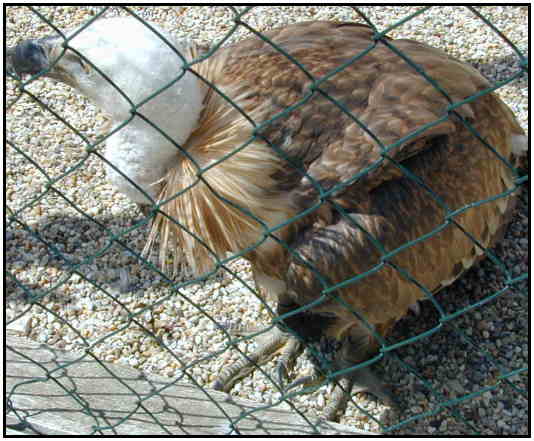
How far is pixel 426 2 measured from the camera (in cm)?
410

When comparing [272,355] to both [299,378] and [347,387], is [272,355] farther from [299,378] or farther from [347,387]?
[347,387]

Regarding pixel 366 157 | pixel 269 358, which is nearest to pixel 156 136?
pixel 366 157

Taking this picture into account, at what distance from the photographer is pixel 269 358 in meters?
3.23

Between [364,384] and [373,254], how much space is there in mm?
929

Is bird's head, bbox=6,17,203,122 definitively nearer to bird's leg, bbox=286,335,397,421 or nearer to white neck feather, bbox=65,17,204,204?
white neck feather, bbox=65,17,204,204

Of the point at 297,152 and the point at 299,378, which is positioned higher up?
the point at 297,152

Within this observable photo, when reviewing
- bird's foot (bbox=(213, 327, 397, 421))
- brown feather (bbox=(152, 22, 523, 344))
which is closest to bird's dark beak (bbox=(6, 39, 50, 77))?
brown feather (bbox=(152, 22, 523, 344))

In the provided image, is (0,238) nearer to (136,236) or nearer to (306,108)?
(136,236)

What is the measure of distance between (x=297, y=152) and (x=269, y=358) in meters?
1.27

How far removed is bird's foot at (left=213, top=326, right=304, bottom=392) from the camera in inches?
120

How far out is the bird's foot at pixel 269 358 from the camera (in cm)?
305

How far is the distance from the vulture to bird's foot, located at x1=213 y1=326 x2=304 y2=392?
630mm

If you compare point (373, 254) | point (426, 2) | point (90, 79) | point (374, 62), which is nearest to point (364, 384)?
point (373, 254)

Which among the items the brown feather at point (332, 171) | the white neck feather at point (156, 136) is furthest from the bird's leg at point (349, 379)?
the white neck feather at point (156, 136)
